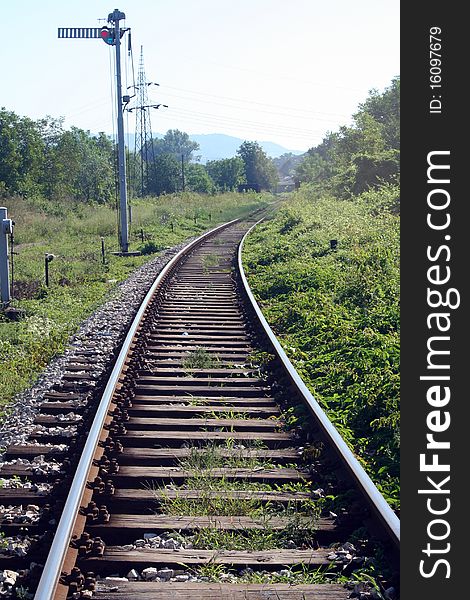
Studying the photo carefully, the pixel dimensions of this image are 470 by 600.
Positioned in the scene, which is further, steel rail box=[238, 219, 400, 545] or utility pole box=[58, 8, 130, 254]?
utility pole box=[58, 8, 130, 254]

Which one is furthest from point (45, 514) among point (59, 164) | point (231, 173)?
point (231, 173)

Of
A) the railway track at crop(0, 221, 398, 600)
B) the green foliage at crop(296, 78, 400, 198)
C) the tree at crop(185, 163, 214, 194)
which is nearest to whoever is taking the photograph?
the railway track at crop(0, 221, 398, 600)

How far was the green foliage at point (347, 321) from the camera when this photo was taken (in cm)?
600

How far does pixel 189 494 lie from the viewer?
461 cm

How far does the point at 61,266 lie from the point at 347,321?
9474 mm

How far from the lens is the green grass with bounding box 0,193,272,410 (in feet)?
29.1

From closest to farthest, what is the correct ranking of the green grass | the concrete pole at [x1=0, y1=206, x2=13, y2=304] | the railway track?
1. the railway track
2. the green grass
3. the concrete pole at [x1=0, y1=206, x2=13, y2=304]

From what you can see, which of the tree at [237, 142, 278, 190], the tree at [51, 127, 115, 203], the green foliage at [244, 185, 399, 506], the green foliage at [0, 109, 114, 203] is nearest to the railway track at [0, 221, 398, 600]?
the green foliage at [244, 185, 399, 506]

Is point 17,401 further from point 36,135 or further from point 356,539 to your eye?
point 36,135

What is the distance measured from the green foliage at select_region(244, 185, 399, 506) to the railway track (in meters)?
0.42

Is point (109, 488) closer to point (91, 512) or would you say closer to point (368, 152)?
point (91, 512)

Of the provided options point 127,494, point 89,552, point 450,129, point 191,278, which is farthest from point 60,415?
point 191,278

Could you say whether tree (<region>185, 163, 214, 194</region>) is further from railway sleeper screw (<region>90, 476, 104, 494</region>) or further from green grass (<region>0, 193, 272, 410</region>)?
railway sleeper screw (<region>90, 476, 104, 494</region>)

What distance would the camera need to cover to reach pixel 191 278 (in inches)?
584
